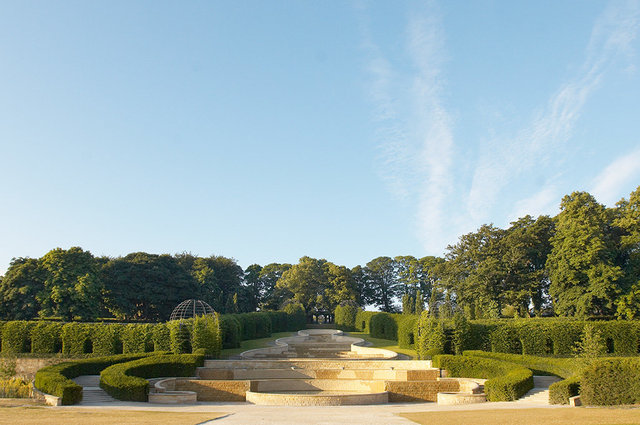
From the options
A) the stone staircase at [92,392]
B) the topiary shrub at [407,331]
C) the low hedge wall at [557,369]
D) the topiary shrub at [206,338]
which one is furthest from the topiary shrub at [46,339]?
the low hedge wall at [557,369]

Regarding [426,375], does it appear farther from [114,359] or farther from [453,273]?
[453,273]

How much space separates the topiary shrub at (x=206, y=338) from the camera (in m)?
28.2

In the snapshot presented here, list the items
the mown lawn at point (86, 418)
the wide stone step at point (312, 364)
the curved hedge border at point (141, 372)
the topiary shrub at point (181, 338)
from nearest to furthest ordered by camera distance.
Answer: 1. the mown lawn at point (86, 418)
2. the curved hedge border at point (141, 372)
3. the wide stone step at point (312, 364)
4. the topiary shrub at point (181, 338)

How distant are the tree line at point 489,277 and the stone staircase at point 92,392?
18832 mm

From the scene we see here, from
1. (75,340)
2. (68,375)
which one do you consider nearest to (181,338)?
(68,375)

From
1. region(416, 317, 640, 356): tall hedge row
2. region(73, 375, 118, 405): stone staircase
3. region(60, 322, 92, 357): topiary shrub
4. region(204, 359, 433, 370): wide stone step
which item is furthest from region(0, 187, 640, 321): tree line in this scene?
region(73, 375, 118, 405): stone staircase

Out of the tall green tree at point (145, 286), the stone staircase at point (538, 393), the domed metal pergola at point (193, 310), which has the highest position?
the tall green tree at point (145, 286)

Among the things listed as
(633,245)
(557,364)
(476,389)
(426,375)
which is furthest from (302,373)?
(633,245)

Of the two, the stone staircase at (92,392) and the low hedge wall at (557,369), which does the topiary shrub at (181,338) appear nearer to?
A: the stone staircase at (92,392)

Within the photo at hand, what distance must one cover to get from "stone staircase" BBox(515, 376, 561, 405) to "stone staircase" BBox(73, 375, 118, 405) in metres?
16.8

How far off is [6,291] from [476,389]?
39547 mm

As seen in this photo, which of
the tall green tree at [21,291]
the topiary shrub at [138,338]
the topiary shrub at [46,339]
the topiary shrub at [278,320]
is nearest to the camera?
the topiary shrub at [138,338]

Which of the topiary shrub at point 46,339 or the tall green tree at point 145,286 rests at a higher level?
the tall green tree at point 145,286

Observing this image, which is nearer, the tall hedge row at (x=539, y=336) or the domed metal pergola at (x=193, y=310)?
the tall hedge row at (x=539, y=336)
